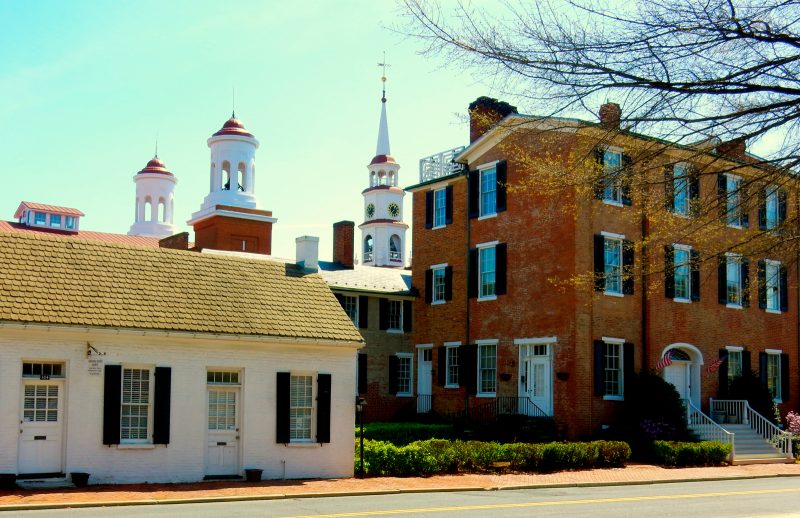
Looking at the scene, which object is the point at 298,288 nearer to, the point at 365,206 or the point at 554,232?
the point at 554,232

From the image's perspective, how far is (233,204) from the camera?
51.1 meters

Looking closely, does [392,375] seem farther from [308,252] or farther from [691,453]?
[691,453]

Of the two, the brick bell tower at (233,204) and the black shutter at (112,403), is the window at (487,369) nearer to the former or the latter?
the black shutter at (112,403)

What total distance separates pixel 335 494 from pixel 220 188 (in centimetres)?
3416

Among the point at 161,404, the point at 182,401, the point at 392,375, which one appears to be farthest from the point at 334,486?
the point at 392,375

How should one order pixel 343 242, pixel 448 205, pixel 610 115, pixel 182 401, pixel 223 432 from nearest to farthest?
pixel 610 115 < pixel 182 401 < pixel 223 432 < pixel 448 205 < pixel 343 242

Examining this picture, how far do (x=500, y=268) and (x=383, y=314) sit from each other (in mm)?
5992

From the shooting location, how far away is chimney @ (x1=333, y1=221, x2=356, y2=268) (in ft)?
132

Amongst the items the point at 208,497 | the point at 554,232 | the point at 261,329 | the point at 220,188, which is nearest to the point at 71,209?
the point at 220,188

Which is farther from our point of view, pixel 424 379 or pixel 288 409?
pixel 424 379

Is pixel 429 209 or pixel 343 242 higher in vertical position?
pixel 429 209

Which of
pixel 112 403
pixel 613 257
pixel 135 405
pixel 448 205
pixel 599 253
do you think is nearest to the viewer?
pixel 112 403

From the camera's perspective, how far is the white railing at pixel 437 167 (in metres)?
37.1

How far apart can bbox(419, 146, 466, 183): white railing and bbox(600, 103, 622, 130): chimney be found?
2710cm
